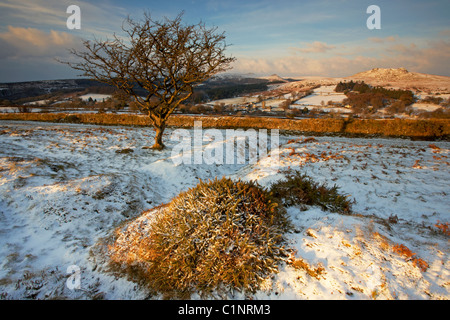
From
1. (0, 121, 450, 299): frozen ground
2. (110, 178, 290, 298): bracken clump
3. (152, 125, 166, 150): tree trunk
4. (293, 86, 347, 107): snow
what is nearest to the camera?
(0, 121, 450, 299): frozen ground

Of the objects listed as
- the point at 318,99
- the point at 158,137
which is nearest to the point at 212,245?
the point at 158,137

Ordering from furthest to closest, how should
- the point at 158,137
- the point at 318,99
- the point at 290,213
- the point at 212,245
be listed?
the point at 318,99 → the point at 158,137 → the point at 290,213 → the point at 212,245

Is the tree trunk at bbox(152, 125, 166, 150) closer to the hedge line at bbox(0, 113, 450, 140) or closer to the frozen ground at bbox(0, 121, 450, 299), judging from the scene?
the frozen ground at bbox(0, 121, 450, 299)

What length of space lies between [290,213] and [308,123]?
2602 cm

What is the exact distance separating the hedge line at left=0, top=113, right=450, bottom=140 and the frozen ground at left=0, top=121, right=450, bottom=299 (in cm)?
1482

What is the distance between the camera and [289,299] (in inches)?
130

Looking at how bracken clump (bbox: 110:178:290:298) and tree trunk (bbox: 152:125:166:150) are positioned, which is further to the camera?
tree trunk (bbox: 152:125:166:150)

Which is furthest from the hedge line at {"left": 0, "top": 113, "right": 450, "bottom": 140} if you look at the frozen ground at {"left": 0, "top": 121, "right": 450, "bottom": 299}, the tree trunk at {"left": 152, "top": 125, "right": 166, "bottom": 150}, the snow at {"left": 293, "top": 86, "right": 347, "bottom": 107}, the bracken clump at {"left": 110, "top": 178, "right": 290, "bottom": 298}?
the snow at {"left": 293, "top": 86, "right": 347, "bottom": 107}

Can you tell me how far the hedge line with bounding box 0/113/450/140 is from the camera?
2306 centimetres

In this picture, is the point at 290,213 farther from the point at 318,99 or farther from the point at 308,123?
the point at 318,99

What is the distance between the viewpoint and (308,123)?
28.4 m

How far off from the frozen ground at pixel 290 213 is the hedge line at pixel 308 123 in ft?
48.6
